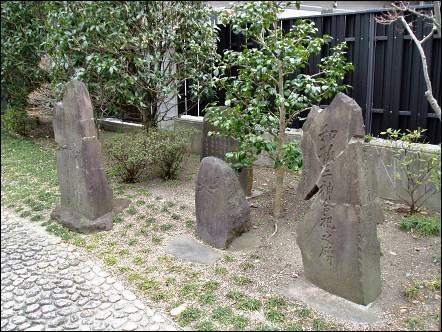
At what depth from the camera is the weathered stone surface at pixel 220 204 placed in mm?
5012

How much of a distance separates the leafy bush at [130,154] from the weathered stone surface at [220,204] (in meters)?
2.01

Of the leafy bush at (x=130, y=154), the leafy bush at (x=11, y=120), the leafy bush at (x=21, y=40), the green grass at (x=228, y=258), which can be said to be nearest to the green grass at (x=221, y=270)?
the green grass at (x=228, y=258)

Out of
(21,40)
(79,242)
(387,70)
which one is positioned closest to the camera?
(79,242)

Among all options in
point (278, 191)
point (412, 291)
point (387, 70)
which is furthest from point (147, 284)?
point (387, 70)

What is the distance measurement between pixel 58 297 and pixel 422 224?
157 inches

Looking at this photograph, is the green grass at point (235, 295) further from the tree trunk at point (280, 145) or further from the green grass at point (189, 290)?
the tree trunk at point (280, 145)

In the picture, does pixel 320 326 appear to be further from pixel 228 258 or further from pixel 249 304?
pixel 228 258

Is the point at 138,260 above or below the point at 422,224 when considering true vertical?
below

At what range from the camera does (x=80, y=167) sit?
219 inches

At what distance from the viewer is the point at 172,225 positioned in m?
5.77

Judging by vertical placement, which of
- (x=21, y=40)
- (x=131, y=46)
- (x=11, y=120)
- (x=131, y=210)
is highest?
(x=21, y=40)

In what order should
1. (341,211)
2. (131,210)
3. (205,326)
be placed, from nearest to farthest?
(205,326) < (341,211) < (131,210)

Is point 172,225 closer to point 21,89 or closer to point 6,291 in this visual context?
point 6,291

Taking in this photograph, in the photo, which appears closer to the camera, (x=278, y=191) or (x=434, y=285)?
(x=434, y=285)
